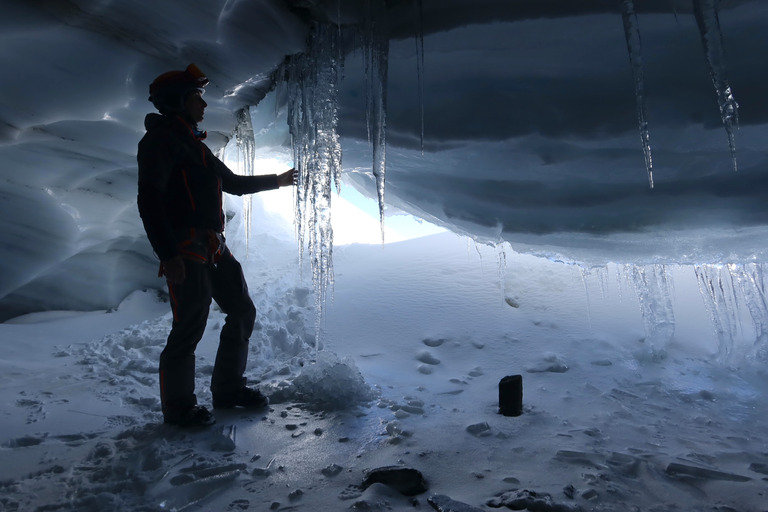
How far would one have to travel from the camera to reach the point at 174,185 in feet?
7.77

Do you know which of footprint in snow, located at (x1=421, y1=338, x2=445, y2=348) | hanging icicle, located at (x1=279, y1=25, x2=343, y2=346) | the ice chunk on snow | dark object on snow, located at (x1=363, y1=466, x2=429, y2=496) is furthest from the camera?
footprint in snow, located at (x1=421, y1=338, x2=445, y2=348)

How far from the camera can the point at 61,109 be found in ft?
10.7

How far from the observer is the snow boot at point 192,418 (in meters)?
2.26

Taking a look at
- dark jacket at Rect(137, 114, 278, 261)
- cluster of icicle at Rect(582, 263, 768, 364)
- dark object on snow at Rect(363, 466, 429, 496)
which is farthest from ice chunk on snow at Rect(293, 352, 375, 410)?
cluster of icicle at Rect(582, 263, 768, 364)

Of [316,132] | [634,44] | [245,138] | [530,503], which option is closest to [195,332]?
[530,503]

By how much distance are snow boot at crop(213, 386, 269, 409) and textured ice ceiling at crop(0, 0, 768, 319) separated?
6.86ft

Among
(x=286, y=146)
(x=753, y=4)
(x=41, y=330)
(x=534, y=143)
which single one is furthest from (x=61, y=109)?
(x=753, y=4)

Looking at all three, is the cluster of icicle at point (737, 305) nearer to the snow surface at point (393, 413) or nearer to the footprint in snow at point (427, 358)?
the snow surface at point (393, 413)

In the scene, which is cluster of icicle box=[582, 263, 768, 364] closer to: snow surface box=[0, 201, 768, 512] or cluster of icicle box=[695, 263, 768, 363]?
cluster of icicle box=[695, 263, 768, 363]

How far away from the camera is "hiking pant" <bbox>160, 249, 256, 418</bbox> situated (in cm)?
230

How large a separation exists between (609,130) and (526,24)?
0.96m

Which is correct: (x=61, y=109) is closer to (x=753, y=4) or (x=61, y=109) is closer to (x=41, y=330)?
(x=41, y=330)

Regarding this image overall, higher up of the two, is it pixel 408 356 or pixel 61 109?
pixel 61 109

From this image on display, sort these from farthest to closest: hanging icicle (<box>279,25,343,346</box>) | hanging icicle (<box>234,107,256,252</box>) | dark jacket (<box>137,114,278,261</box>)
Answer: hanging icicle (<box>234,107,256,252</box>)
hanging icicle (<box>279,25,343,346</box>)
dark jacket (<box>137,114,278,261</box>)
